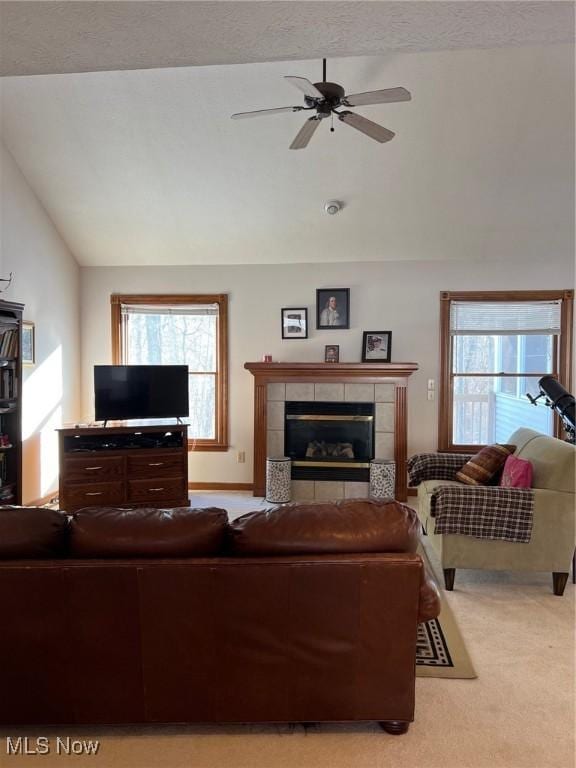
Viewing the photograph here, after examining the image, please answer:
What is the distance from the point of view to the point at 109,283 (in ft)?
17.5

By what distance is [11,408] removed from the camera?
388 centimetres

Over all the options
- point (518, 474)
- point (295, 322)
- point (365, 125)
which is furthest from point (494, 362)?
point (365, 125)

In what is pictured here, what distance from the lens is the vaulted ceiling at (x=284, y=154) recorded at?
319cm

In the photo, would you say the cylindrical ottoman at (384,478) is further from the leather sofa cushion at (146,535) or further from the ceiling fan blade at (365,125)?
the leather sofa cushion at (146,535)

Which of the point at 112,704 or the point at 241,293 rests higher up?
the point at 241,293

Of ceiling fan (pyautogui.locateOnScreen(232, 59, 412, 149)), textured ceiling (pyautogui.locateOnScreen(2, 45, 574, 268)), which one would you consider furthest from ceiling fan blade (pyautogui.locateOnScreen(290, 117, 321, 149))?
textured ceiling (pyautogui.locateOnScreen(2, 45, 574, 268))

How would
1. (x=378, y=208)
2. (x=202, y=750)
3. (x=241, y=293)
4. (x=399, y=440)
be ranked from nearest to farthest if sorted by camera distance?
(x=202, y=750) → (x=378, y=208) → (x=399, y=440) → (x=241, y=293)

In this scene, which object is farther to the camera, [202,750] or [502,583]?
→ [502,583]

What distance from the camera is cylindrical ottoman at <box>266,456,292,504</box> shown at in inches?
189

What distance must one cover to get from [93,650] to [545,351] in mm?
4964

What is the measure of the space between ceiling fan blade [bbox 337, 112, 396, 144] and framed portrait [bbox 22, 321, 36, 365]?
3214mm

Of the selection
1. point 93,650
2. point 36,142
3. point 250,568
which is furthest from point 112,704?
point 36,142

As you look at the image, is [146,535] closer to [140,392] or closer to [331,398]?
[140,392]

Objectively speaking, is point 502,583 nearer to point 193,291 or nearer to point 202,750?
point 202,750
